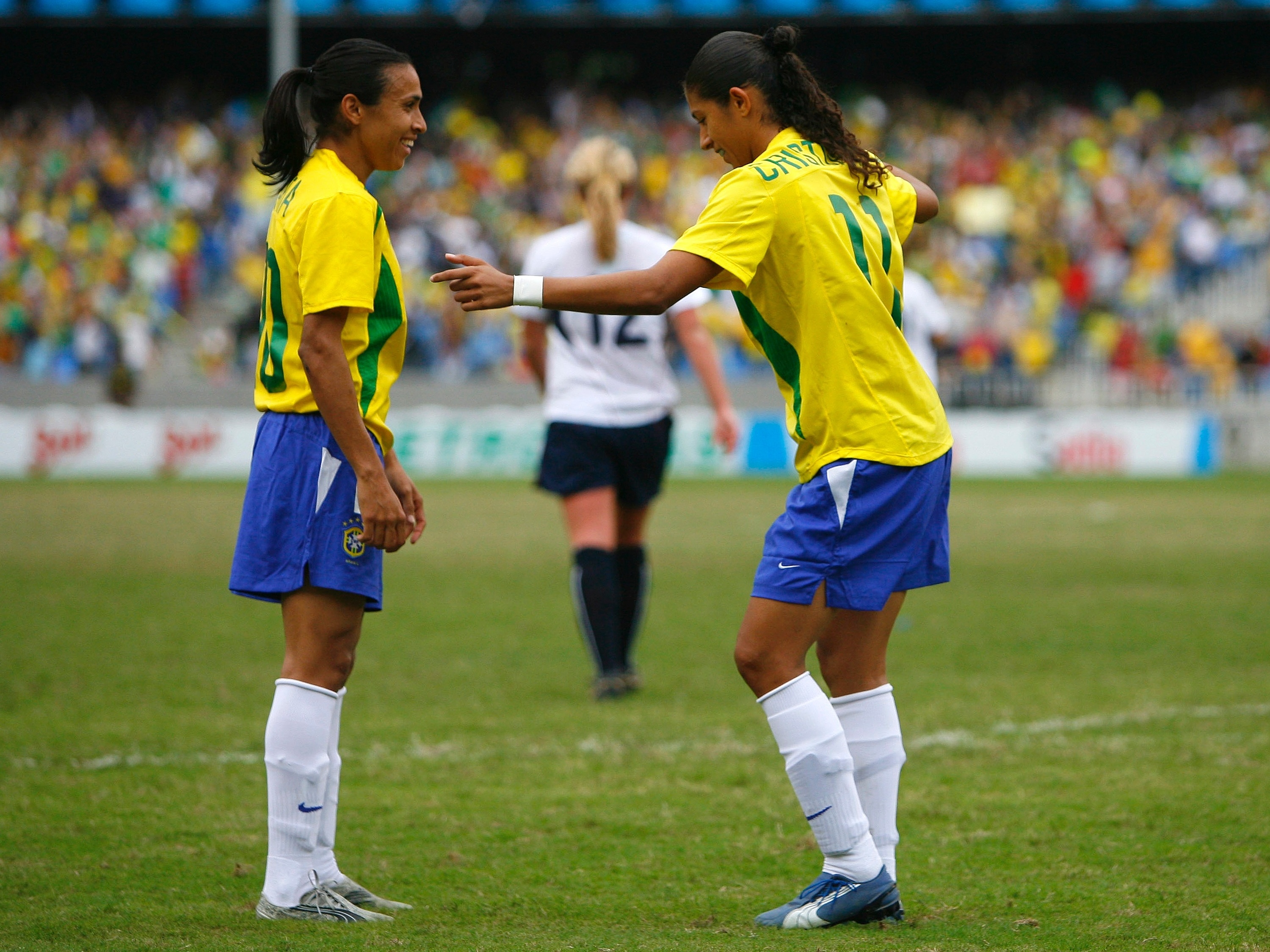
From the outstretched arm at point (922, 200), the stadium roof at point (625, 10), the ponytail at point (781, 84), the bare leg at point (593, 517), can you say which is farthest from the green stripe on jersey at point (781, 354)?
the stadium roof at point (625, 10)

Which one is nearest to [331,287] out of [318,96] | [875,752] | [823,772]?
[318,96]

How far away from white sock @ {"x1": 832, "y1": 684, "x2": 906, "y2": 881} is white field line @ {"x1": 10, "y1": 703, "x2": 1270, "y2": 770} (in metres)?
1.69

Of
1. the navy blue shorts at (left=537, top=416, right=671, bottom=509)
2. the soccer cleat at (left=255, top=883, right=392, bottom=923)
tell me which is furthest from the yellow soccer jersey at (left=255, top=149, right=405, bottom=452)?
the navy blue shorts at (left=537, top=416, right=671, bottom=509)

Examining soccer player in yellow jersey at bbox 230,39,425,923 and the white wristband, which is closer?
the white wristband

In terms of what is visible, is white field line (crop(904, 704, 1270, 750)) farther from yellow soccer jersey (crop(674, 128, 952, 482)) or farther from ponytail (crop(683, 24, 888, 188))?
ponytail (crop(683, 24, 888, 188))

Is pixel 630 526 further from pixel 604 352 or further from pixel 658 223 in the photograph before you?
pixel 658 223

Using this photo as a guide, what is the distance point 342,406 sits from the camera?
336cm

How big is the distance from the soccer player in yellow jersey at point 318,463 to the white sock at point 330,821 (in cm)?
3

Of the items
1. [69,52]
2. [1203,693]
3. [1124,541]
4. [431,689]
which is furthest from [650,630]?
[69,52]

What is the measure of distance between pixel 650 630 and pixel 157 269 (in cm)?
2032

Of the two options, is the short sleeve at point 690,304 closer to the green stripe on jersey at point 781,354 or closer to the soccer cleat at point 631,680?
the soccer cleat at point 631,680

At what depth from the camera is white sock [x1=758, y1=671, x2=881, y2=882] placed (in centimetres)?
338

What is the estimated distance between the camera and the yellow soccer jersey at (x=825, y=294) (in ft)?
10.8

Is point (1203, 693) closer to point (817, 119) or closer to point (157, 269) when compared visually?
point (817, 119)
